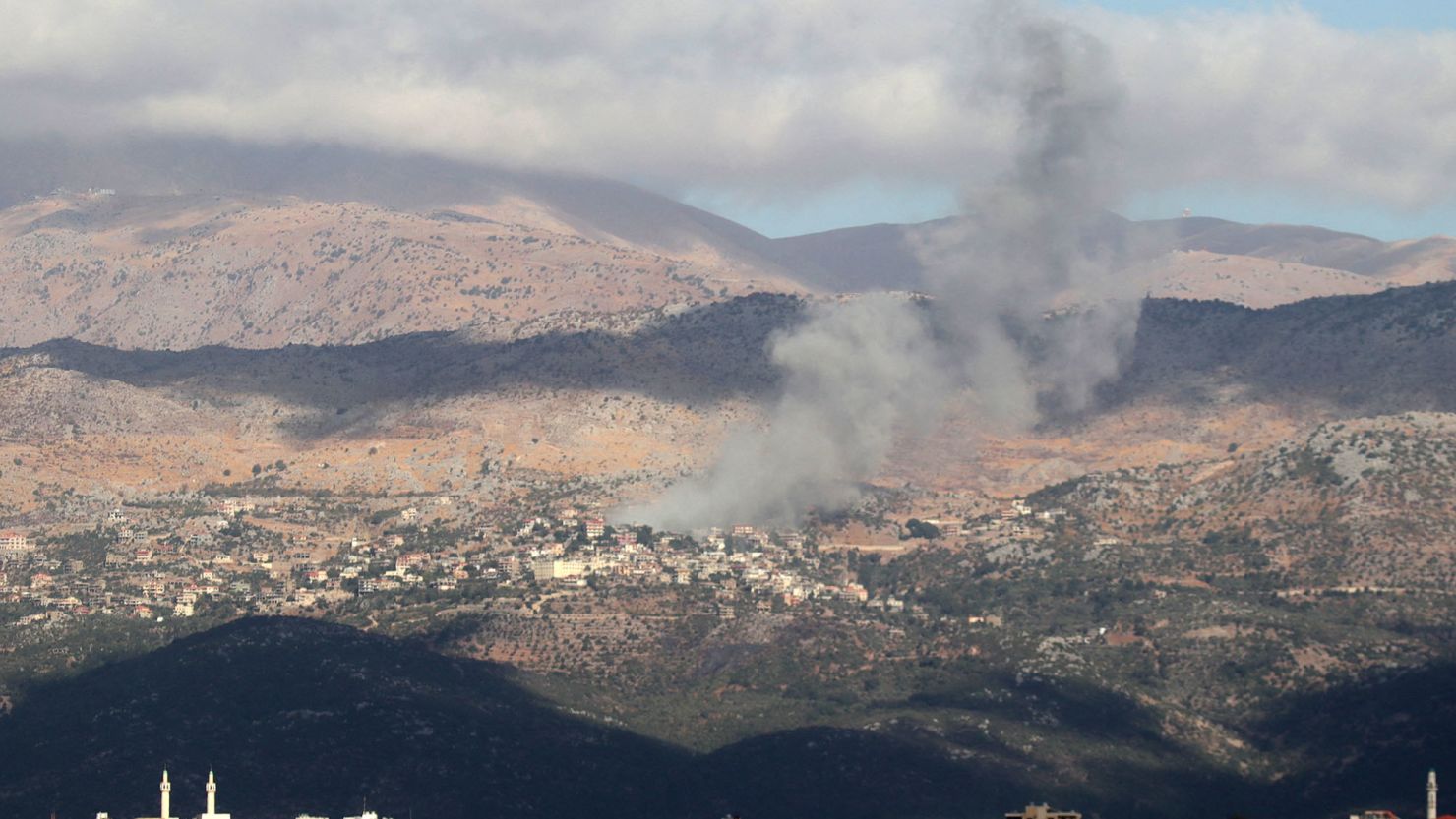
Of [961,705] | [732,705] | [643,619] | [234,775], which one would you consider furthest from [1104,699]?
[234,775]

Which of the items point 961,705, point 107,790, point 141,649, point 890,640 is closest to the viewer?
point 107,790

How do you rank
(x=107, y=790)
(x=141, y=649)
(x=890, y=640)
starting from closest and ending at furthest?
(x=107, y=790)
(x=141, y=649)
(x=890, y=640)

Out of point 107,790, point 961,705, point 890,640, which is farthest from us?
point 890,640

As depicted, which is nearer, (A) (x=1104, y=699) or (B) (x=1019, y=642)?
(A) (x=1104, y=699)

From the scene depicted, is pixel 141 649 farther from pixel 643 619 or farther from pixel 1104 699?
pixel 1104 699

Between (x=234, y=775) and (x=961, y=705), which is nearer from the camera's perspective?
(x=234, y=775)

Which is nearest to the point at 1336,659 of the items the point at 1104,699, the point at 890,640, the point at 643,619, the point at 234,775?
the point at 1104,699

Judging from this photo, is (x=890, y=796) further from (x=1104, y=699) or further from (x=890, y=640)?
(x=890, y=640)

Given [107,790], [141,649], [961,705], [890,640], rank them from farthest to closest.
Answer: [890,640]
[141,649]
[961,705]
[107,790]

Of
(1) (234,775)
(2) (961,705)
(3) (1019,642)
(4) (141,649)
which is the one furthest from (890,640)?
(1) (234,775)
